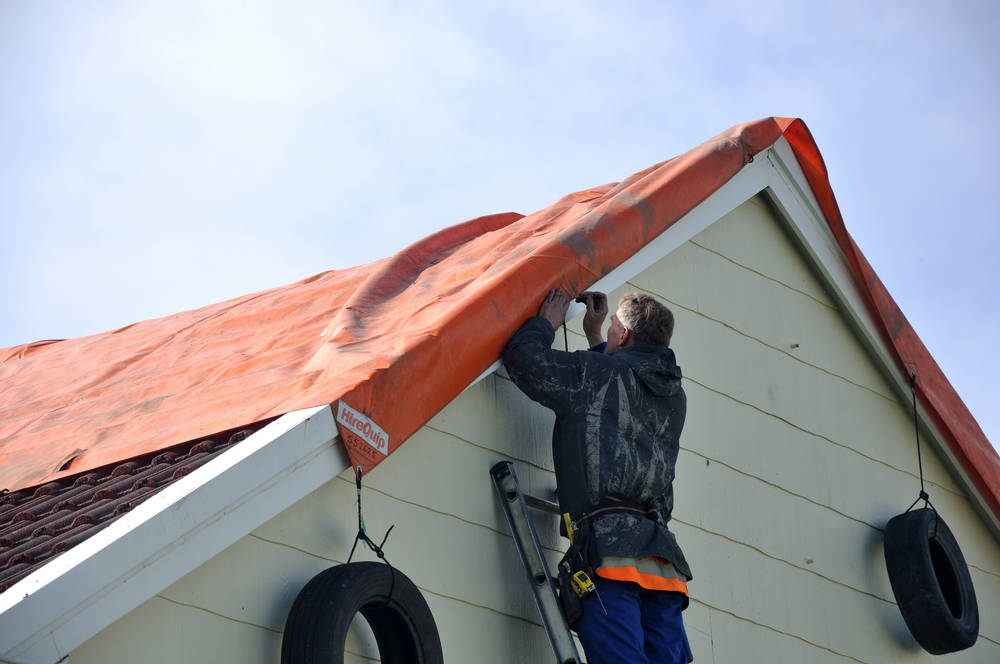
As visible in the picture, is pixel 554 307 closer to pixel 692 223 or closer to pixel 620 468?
pixel 620 468

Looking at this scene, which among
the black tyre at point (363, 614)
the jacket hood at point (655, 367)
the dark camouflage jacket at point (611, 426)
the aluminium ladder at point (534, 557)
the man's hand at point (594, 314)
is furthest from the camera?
the man's hand at point (594, 314)

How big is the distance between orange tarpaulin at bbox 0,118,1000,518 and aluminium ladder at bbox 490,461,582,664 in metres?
0.42

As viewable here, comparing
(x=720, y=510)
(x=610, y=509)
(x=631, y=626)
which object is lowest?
(x=631, y=626)

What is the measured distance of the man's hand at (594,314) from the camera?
515cm

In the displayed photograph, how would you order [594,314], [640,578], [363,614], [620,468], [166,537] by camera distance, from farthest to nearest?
[594,314] < [620,468] < [640,578] < [363,614] < [166,537]

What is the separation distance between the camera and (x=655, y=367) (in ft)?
15.6

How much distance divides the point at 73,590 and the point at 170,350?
3245mm

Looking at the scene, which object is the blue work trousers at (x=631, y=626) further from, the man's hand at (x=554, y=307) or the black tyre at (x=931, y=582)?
the black tyre at (x=931, y=582)

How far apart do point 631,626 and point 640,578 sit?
0.17m

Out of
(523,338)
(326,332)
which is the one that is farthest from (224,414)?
(523,338)

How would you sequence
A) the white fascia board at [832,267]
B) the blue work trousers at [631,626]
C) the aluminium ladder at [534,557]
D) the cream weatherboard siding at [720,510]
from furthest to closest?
the white fascia board at [832,267]
the aluminium ladder at [534,557]
the blue work trousers at [631,626]
the cream weatherboard siding at [720,510]

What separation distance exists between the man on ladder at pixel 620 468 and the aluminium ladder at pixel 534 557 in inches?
2.6

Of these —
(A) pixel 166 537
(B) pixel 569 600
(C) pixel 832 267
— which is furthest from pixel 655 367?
(C) pixel 832 267

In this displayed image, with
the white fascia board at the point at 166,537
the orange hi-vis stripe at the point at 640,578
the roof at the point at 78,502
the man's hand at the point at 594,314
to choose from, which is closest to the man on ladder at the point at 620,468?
the orange hi-vis stripe at the point at 640,578
